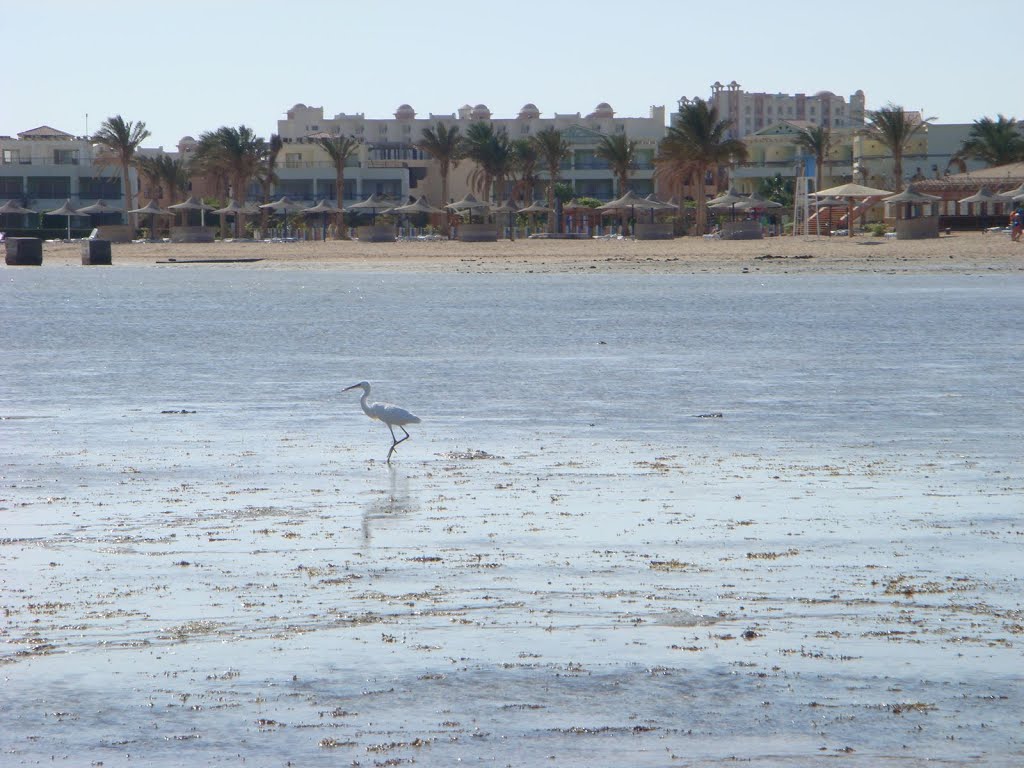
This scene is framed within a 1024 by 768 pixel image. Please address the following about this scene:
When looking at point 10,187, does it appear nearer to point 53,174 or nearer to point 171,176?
point 53,174

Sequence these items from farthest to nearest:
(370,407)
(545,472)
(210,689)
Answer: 1. (370,407)
2. (545,472)
3. (210,689)

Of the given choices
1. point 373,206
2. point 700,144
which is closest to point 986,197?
point 700,144

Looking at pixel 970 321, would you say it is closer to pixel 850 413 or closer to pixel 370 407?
pixel 850 413

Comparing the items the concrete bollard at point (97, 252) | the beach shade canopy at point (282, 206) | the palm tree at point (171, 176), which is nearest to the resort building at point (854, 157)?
the beach shade canopy at point (282, 206)

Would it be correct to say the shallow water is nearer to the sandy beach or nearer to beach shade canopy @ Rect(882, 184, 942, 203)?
the sandy beach

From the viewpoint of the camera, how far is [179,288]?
53.1 meters

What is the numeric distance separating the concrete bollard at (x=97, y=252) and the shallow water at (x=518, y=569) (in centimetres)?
4435

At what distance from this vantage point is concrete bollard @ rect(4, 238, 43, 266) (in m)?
66.5

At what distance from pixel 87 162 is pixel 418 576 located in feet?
359

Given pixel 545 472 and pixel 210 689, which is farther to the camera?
pixel 545 472

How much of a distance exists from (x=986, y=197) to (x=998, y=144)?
1878cm

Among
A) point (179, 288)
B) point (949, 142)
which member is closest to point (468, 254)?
point (179, 288)

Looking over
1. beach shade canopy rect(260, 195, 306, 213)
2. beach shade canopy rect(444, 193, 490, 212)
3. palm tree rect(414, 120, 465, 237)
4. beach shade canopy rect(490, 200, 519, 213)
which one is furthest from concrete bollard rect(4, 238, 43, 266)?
palm tree rect(414, 120, 465, 237)

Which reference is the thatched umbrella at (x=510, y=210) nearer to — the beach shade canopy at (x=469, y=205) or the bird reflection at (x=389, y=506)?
the beach shade canopy at (x=469, y=205)
